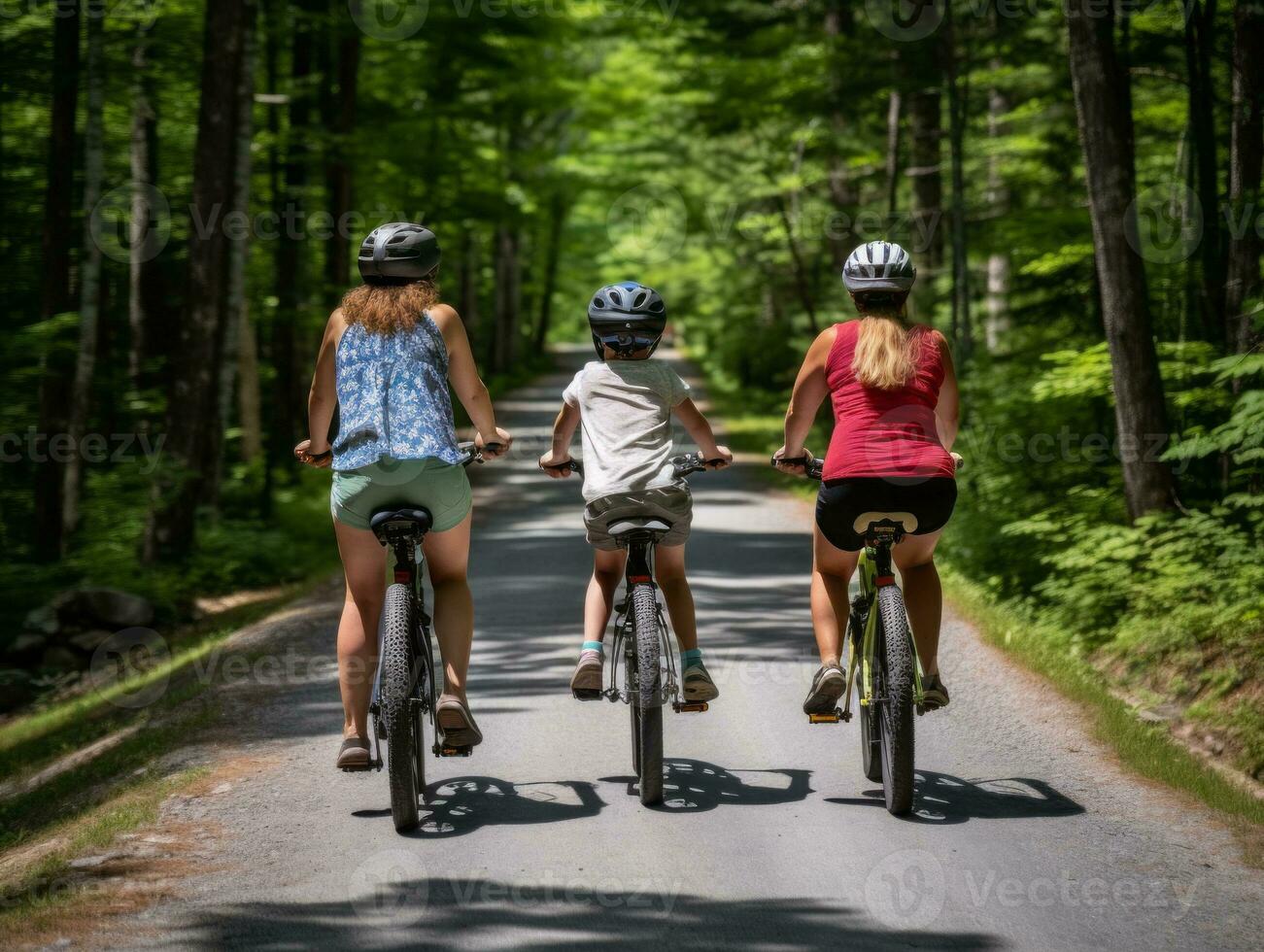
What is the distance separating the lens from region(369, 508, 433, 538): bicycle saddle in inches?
219

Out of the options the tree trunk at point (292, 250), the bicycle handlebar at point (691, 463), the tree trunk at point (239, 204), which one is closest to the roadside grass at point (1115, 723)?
the bicycle handlebar at point (691, 463)

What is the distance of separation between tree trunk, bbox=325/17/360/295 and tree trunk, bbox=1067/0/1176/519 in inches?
498

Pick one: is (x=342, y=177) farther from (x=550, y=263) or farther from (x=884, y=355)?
(x=550, y=263)

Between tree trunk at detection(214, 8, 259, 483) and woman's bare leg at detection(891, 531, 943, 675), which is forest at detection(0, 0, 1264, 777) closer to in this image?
tree trunk at detection(214, 8, 259, 483)

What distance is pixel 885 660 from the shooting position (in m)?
5.72

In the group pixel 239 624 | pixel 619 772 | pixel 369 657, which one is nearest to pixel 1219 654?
pixel 619 772

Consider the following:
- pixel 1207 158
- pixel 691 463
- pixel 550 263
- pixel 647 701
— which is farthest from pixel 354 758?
pixel 550 263

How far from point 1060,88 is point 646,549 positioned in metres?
12.3

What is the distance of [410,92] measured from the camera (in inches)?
1032

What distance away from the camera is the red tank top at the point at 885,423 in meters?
5.82

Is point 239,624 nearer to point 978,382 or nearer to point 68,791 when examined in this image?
point 68,791

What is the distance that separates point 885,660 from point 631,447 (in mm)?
1435

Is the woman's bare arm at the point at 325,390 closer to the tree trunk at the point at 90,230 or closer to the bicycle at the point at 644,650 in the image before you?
the bicycle at the point at 644,650

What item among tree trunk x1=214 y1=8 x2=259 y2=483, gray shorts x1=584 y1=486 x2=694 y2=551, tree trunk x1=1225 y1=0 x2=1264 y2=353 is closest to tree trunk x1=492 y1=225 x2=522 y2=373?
tree trunk x1=214 y1=8 x2=259 y2=483
